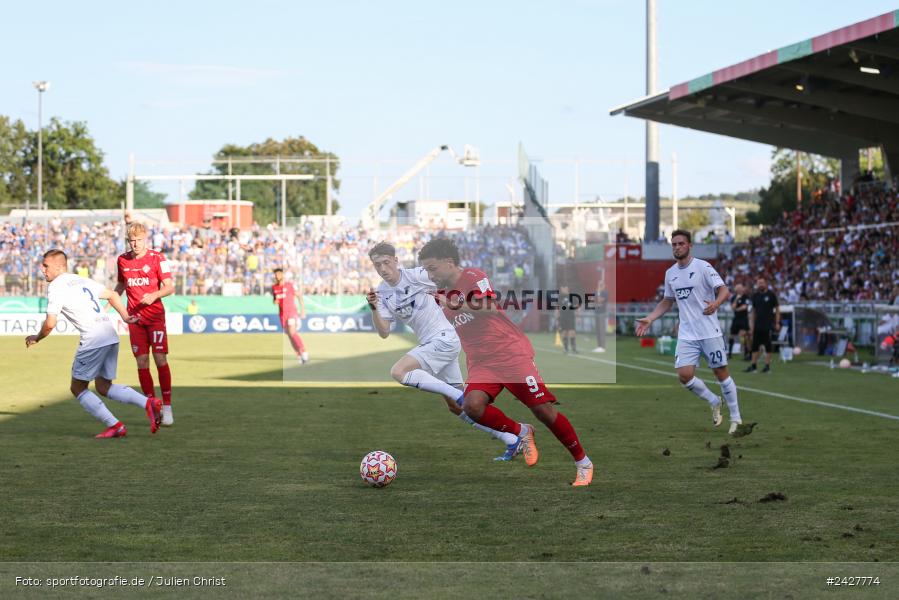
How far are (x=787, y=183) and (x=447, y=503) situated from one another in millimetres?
83531

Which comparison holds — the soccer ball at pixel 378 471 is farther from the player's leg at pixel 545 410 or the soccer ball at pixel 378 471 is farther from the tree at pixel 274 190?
the tree at pixel 274 190

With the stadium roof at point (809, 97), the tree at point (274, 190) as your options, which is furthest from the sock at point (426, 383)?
the tree at point (274, 190)

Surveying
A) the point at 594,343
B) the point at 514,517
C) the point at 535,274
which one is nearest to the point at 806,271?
the point at 594,343

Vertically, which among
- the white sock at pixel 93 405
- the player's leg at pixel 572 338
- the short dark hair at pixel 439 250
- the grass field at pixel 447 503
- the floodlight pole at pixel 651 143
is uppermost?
the floodlight pole at pixel 651 143

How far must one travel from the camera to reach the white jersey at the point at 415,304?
11.7 m

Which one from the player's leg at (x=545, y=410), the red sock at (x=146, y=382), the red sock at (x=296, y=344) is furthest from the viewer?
the red sock at (x=296, y=344)

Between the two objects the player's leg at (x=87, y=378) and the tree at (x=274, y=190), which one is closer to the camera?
the player's leg at (x=87, y=378)

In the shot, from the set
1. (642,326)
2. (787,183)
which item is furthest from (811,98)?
→ (787,183)

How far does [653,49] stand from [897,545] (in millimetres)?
46605

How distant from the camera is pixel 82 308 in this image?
1292 cm

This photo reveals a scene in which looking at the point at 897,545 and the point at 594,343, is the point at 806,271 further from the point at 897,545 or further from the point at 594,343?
the point at 897,545

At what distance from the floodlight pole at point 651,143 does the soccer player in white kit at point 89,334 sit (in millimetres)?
39959

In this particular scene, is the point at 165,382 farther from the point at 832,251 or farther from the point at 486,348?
the point at 832,251

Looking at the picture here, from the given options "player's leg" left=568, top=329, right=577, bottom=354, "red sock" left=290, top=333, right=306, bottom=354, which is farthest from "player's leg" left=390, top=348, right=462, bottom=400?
"player's leg" left=568, top=329, right=577, bottom=354
